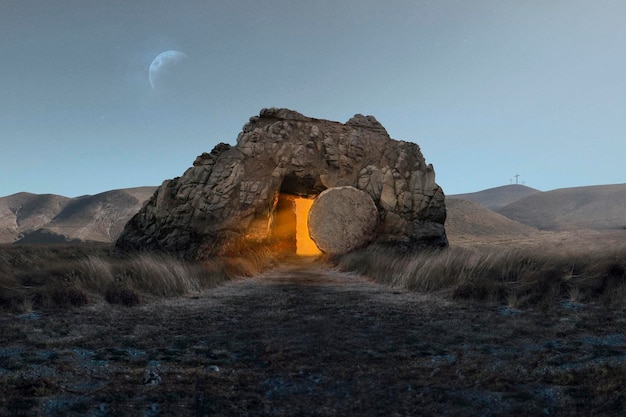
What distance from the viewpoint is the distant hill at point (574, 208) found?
6938 centimetres

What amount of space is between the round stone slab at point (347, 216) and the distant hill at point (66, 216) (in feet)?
197

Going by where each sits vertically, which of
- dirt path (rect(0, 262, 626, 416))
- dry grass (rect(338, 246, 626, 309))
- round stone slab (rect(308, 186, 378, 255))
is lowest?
dirt path (rect(0, 262, 626, 416))

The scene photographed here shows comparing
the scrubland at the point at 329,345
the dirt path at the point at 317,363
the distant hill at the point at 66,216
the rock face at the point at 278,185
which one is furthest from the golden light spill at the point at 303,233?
the distant hill at the point at 66,216

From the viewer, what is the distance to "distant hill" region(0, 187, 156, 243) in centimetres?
7438

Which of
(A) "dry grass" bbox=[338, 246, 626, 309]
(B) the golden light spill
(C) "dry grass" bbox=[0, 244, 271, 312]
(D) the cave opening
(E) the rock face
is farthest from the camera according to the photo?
(B) the golden light spill

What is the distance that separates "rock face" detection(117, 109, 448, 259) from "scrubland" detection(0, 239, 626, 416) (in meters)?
7.74

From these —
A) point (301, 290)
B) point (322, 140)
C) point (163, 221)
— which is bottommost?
point (301, 290)

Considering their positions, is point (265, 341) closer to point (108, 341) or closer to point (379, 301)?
point (108, 341)

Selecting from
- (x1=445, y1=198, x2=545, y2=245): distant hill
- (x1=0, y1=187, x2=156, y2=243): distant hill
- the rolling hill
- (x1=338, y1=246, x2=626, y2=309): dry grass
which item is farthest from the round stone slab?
(x1=0, y1=187, x2=156, y2=243): distant hill

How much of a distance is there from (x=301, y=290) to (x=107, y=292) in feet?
13.1

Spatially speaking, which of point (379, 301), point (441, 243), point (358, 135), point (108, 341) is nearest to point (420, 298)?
point (379, 301)

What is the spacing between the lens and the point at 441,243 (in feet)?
62.4

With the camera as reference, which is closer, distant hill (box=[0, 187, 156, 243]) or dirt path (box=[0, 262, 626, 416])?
dirt path (box=[0, 262, 626, 416])

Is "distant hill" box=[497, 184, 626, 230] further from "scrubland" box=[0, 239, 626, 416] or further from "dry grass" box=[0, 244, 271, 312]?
"dry grass" box=[0, 244, 271, 312]
